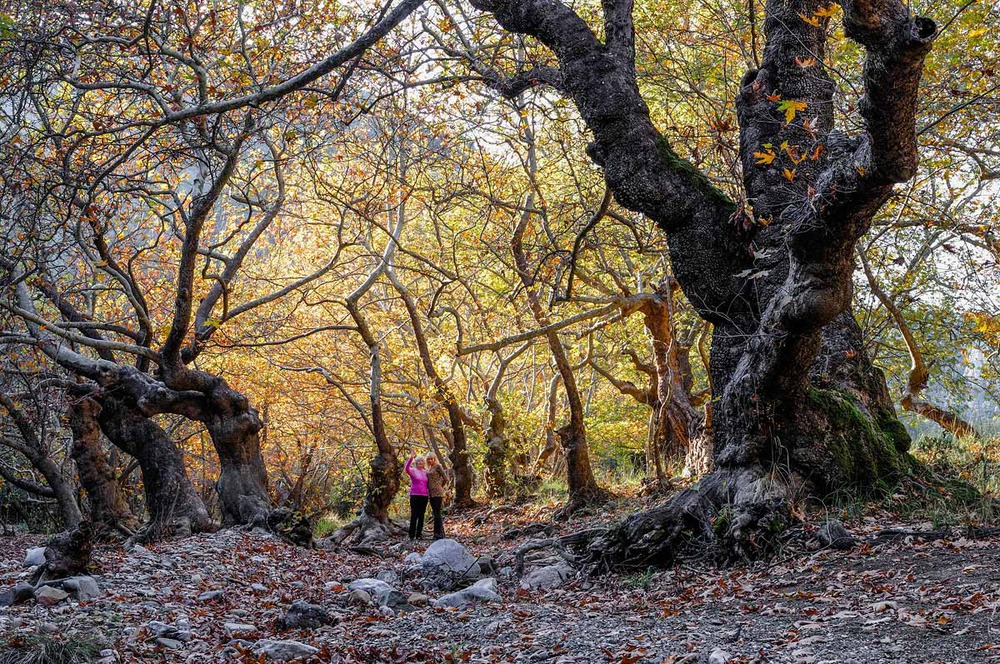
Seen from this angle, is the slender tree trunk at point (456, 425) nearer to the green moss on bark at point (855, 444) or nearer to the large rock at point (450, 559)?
the large rock at point (450, 559)

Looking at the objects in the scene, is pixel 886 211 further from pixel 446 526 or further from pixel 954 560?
pixel 446 526

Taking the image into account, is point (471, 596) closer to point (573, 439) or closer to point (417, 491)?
point (417, 491)

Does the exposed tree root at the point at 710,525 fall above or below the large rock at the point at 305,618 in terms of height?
above

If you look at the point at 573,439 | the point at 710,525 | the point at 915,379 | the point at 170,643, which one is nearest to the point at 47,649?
the point at 170,643

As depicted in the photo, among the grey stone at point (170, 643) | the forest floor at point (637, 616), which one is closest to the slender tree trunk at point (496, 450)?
the forest floor at point (637, 616)

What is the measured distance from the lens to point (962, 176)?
12.4 metres

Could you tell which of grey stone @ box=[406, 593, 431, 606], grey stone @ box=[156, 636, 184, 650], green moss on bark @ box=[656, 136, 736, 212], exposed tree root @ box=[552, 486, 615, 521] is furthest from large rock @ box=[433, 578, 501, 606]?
exposed tree root @ box=[552, 486, 615, 521]

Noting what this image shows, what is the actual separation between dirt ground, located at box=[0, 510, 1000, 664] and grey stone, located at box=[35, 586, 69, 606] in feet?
0.46

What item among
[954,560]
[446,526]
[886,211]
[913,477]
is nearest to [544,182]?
[886,211]

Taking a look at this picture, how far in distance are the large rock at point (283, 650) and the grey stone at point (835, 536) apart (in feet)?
13.0

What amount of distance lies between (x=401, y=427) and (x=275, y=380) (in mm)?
3889

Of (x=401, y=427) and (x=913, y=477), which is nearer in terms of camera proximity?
(x=913, y=477)

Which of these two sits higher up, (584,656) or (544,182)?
(544,182)

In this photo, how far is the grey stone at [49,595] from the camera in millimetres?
6223
